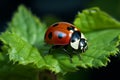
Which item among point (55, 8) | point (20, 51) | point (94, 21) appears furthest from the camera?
point (55, 8)

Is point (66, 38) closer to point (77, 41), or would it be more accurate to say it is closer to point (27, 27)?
point (77, 41)

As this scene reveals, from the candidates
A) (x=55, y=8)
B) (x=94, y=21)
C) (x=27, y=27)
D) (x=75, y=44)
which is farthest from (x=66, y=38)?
(x=55, y=8)

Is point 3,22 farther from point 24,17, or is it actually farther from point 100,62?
point 100,62

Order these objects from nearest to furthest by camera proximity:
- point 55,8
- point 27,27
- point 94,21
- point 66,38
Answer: point 66,38 → point 94,21 → point 27,27 → point 55,8

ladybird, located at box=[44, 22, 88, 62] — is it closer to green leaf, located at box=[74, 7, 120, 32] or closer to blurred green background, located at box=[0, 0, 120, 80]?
green leaf, located at box=[74, 7, 120, 32]

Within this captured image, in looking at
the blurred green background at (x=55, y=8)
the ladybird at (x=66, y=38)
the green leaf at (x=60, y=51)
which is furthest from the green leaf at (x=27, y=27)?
the blurred green background at (x=55, y=8)

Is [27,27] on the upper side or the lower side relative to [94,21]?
upper

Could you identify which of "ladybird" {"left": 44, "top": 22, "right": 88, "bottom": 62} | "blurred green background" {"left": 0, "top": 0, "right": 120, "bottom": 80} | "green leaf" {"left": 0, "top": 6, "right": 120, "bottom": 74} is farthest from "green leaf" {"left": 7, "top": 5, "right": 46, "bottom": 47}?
"blurred green background" {"left": 0, "top": 0, "right": 120, "bottom": 80}

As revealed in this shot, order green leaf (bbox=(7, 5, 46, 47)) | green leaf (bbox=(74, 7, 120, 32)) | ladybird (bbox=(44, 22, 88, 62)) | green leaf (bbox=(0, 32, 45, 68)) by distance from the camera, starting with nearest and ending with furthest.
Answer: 1. green leaf (bbox=(0, 32, 45, 68))
2. ladybird (bbox=(44, 22, 88, 62))
3. green leaf (bbox=(74, 7, 120, 32))
4. green leaf (bbox=(7, 5, 46, 47))

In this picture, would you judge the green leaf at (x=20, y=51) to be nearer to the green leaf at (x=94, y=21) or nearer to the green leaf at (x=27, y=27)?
the green leaf at (x=27, y=27)
